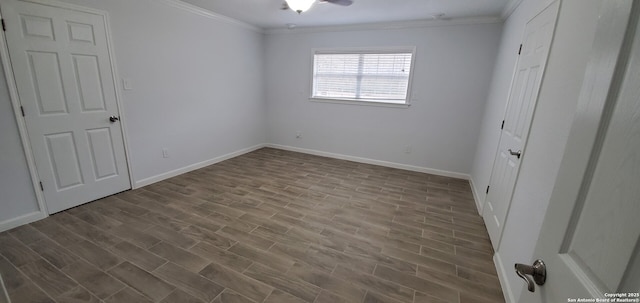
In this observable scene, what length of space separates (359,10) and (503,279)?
3.44m

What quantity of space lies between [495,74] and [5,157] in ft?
18.2

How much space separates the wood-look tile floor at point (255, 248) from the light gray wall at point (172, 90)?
50 cm

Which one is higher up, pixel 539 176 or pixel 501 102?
pixel 501 102

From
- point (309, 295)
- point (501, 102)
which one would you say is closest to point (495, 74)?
point (501, 102)

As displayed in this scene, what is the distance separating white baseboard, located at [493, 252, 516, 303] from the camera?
1.66 m

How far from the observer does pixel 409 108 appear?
421 centimetres

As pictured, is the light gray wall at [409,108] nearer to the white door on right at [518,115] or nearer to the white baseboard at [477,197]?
the white baseboard at [477,197]

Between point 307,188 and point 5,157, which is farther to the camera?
point 307,188

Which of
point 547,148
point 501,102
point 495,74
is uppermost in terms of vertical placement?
point 495,74

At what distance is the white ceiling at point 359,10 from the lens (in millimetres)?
3055

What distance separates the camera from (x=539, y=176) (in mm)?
1543

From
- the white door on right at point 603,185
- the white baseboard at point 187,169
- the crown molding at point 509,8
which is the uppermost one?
the crown molding at point 509,8

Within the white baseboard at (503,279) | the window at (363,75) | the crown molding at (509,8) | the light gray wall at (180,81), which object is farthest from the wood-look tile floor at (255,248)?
the crown molding at (509,8)

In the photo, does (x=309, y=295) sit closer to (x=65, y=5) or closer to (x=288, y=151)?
(x=65, y=5)
